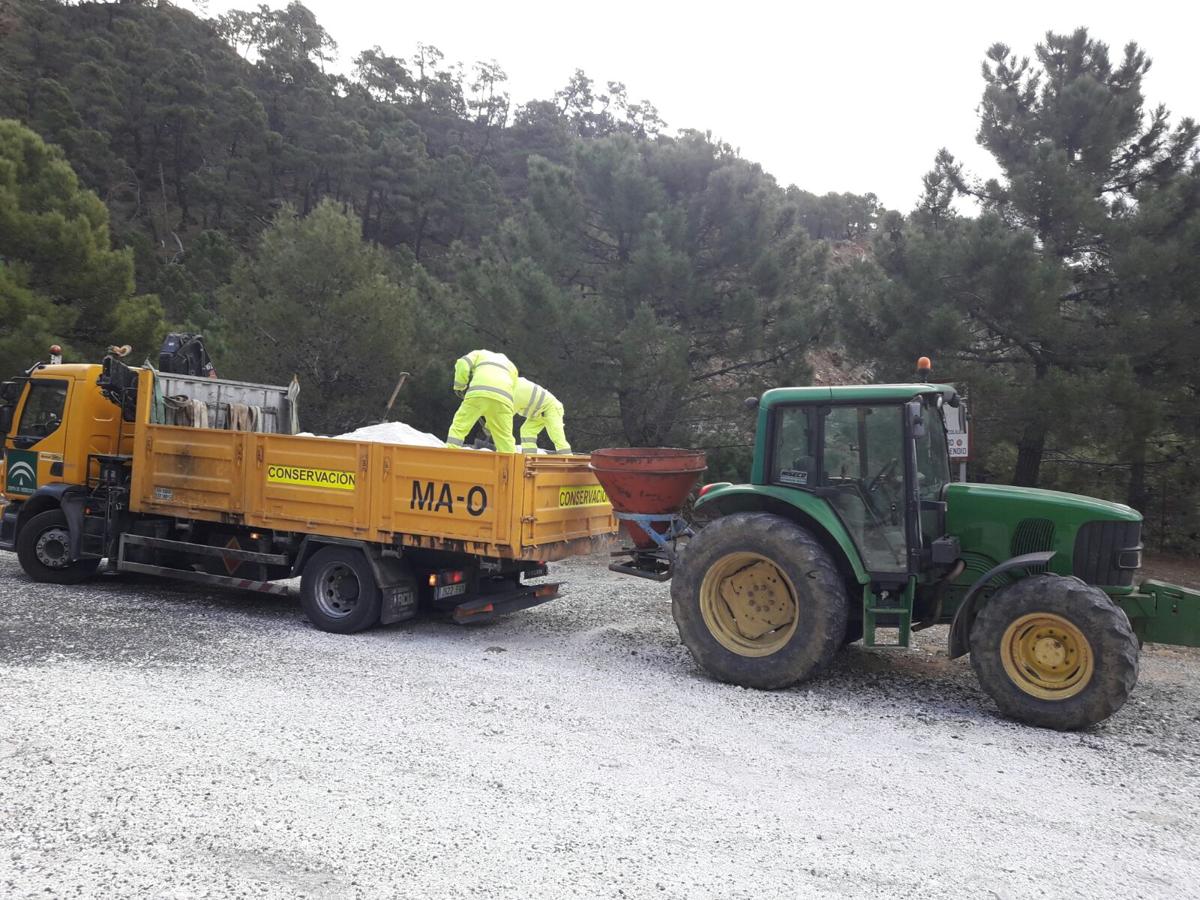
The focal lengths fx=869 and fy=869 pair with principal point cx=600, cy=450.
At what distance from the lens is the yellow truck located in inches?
266

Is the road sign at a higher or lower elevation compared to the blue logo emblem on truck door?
higher

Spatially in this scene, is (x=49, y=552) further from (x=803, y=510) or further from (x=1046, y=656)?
(x=1046, y=656)

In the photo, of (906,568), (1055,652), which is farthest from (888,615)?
(1055,652)

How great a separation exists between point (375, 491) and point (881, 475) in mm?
3866

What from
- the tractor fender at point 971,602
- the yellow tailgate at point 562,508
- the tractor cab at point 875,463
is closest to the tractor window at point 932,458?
the tractor cab at point 875,463

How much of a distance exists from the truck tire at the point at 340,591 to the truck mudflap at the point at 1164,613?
5306mm

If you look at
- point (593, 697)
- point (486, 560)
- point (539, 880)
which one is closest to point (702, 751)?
point (593, 697)

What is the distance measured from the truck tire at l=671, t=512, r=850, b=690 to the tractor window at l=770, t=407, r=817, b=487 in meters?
0.30

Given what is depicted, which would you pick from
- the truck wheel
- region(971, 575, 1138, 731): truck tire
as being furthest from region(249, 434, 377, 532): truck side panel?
region(971, 575, 1138, 731): truck tire

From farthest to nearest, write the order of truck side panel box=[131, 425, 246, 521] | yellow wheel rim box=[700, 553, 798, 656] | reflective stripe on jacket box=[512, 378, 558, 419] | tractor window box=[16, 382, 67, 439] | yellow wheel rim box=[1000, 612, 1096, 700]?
tractor window box=[16, 382, 67, 439], reflective stripe on jacket box=[512, 378, 558, 419], truck side panel box=[131, 425, 246, 521], yellow wheel rim box=[700, 553, 798, 656], yellow wheel rim box=[1000, 612, 1096, 700]

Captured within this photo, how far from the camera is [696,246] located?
13.3m

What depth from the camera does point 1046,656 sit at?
5.06 meters

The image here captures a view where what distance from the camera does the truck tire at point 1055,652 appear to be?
4.84m

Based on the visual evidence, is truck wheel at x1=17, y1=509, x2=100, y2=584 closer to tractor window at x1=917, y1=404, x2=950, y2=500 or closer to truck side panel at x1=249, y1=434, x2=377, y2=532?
truck side panel at x1=249, y1=434, x2=377, y2=532
